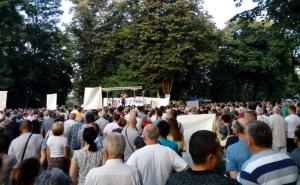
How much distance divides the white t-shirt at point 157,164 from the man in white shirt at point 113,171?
76cm

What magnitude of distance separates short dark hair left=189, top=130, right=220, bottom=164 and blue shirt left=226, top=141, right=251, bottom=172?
2.56m

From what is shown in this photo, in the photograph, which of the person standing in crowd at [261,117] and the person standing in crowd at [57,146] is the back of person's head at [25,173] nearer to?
the person standing in crowd at [57,146]

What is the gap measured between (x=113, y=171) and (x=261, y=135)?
1.50m

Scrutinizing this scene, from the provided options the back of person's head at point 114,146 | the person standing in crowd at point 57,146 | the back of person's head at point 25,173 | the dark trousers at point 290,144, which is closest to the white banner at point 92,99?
the dark trousers at point 290,144

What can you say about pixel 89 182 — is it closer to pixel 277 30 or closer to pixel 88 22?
pixel 277 30

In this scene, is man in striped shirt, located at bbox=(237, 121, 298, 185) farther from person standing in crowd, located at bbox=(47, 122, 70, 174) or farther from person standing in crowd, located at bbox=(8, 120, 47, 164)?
person standing in crowd, located at bbox=(47, 122, 70, 174)

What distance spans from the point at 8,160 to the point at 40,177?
170 centimetres

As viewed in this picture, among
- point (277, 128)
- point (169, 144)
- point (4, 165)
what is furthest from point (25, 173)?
point (277, 128)

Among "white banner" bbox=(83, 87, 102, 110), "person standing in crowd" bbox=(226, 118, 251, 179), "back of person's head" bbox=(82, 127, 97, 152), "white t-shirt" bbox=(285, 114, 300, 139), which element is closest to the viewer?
"person standing in crowd" bbox=(226, 118, 251, 179)

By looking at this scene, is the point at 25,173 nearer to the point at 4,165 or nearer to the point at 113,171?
the point at 113,171

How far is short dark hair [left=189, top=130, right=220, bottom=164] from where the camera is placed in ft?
11.2

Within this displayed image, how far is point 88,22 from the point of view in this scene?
5478 centimetres

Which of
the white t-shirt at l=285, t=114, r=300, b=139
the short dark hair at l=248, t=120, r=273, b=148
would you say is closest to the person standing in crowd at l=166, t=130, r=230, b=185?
the short dark hair at l=248, t=120, r=273, b=148

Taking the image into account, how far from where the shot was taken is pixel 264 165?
4.08m
